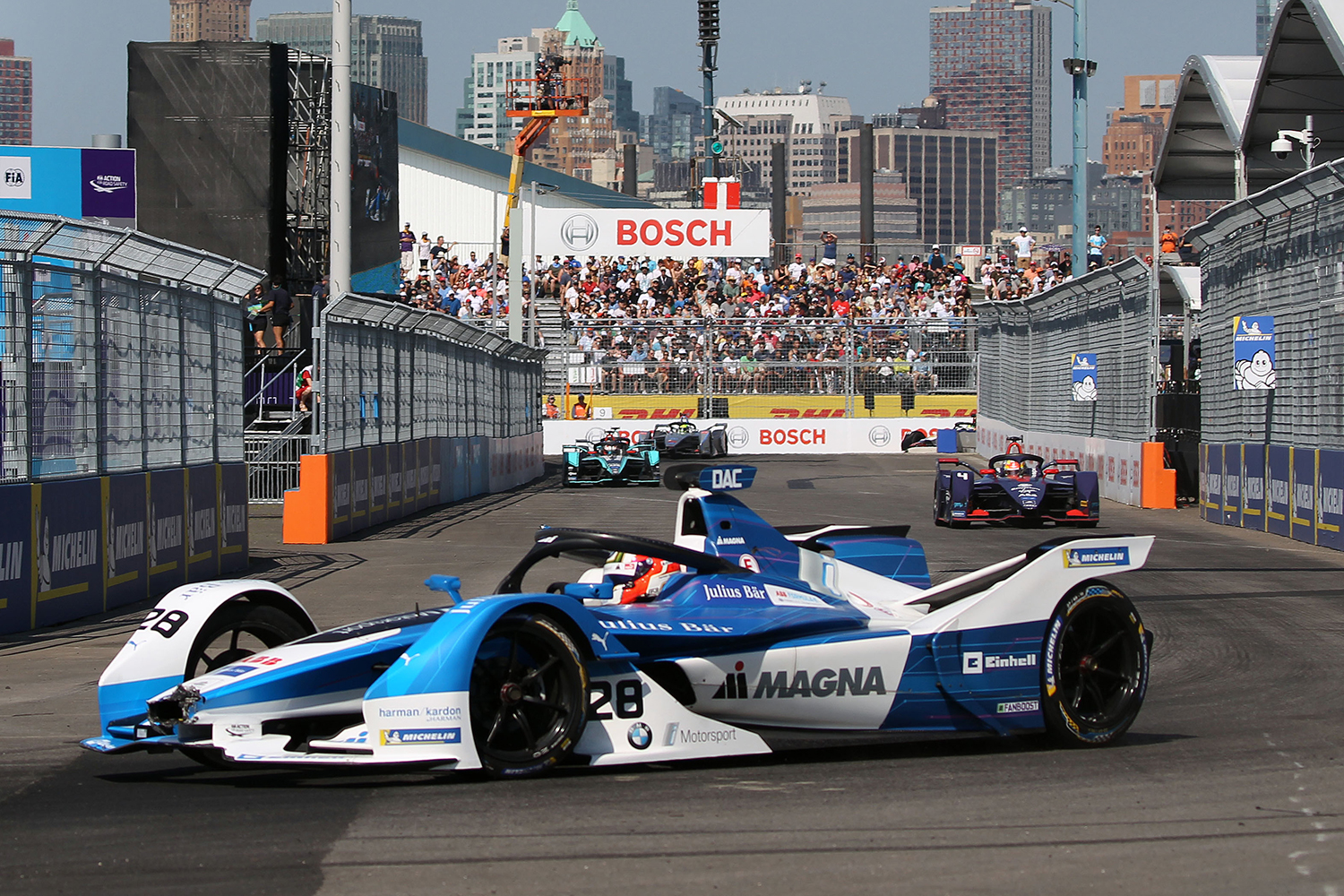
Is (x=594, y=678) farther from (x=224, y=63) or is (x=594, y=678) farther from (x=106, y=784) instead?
(x=224, y=63)

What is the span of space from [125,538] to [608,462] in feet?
58.4

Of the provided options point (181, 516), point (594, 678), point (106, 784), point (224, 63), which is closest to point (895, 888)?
point (594, 678)

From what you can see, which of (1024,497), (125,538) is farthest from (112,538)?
(1024,497)

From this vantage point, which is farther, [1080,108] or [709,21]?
[709,21]

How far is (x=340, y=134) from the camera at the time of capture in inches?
691

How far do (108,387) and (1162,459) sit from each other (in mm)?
17066

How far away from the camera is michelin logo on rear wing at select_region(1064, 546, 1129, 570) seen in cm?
638

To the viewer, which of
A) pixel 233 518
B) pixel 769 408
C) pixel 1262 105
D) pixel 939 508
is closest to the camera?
pixel 233 518

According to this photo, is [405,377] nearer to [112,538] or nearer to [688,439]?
[112,538]

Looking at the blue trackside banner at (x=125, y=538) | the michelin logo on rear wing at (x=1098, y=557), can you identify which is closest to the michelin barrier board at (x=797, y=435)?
the blue trackside banner at (x=125, y=538)

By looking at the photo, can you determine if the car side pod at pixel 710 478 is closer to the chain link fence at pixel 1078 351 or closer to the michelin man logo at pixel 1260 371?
the michelin man logo at pixel 1260 371

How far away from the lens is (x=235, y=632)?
613 cm

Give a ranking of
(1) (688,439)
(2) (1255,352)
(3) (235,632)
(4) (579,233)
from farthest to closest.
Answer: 1. (4) (579,233)
2. (1) (688,439)
3. (2) (1255,352)
4. (3) (235,632)

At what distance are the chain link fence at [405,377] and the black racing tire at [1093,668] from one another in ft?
39.5
